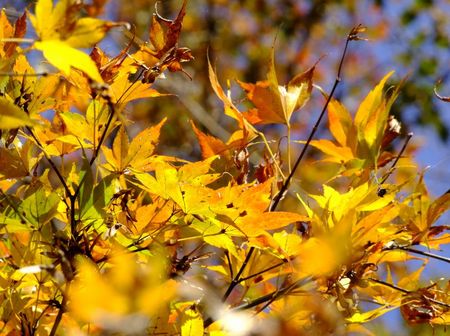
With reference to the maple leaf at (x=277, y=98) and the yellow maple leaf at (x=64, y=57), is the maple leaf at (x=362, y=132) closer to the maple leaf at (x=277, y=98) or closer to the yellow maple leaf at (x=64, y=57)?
the maple leaf at (x=277, y=98)

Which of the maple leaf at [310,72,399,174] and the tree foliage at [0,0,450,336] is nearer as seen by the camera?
the tree foliage at [0,0,450,336]

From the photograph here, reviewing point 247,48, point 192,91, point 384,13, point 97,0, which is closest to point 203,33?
point 247,48

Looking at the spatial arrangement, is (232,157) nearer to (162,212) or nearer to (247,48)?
(162,212)

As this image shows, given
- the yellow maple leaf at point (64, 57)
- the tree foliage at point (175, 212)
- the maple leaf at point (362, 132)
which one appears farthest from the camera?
the maple leaf at point (362, 132)

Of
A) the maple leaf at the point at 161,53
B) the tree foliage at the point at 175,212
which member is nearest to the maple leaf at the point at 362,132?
the tree foliage at the point at 175,212

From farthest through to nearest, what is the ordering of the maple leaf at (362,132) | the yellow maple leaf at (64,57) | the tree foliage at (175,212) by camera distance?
the maple leaf at (362,132), the tree foliage at (175,212), the yellow maple leaf at (64,57)

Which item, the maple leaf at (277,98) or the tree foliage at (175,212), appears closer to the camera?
the tree foliage at (175,212)

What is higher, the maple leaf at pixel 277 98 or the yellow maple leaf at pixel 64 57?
the yellow maple leaf at pixel 64 57

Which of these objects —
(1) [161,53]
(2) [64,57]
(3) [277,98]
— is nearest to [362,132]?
(3) [277,98]

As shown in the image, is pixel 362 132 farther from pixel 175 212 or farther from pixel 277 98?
pixel 175 212

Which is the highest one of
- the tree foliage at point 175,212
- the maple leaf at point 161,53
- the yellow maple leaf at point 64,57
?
the yellow maple leaf at point 64,57

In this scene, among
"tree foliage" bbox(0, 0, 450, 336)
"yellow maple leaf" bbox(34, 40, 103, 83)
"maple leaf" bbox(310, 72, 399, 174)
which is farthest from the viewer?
"maple leaf" bbox(310, 72, 399, 174)

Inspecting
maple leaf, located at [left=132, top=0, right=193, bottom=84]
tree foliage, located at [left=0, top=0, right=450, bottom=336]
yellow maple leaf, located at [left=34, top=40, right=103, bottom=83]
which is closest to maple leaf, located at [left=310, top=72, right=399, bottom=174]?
tree foliage, located at [left=0, top=0, right=450, bottom=336]

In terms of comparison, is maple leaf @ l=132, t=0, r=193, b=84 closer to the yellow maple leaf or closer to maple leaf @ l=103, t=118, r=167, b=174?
maple leaf @ l=103, t=118, r=167, b=174
